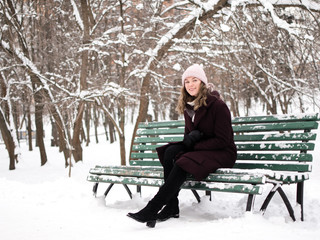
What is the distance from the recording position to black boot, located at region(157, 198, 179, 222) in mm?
3432

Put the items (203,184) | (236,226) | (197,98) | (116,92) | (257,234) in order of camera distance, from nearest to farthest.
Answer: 1. (257,234)
2. (236,226)
3. (203,184)
4. (197,98)
5. (116,92)

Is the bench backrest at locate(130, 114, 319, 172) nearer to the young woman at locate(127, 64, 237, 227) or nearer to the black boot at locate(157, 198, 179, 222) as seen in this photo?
the young woman at locate(127, 64, 237, 227)

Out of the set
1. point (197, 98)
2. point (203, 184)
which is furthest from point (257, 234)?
point (197, 98)

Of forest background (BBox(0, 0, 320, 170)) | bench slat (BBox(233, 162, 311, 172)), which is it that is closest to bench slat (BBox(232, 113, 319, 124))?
bench slat (BBox(233, 162, 311, 172))

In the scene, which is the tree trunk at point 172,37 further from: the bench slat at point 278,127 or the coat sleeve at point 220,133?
the coat sleeve at point 220,133

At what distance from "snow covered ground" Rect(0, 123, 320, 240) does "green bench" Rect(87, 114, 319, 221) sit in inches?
9.4

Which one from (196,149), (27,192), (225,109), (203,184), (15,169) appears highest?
(225,109)

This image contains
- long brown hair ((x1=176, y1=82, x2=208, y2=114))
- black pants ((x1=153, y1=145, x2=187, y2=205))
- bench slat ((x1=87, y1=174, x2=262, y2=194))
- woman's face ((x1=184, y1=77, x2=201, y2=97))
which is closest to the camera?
bench slat ((x1=87, y1=174, x2=262, y2=194))

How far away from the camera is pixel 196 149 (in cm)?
355

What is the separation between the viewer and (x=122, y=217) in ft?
12.2

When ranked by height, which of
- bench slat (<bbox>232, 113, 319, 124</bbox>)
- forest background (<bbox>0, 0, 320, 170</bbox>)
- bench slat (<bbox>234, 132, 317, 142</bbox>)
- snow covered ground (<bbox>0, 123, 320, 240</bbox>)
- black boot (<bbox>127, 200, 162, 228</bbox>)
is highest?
forest background (<bbox>0, 0, 320, 170</bbox>)

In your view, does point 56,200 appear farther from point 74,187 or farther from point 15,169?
point 15,169

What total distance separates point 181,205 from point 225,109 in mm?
1419

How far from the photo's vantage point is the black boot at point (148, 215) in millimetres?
3168
